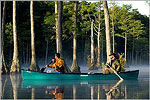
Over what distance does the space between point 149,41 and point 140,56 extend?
5.62 m

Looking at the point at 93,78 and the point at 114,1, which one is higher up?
the point at 114,1

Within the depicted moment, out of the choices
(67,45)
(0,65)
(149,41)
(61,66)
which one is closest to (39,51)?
(67,45)

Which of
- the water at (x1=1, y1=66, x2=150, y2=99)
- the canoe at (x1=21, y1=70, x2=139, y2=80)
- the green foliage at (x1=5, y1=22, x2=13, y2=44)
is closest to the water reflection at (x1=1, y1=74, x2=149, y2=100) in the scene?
the water at (x1=1, y1=66, x2=150, y2=99)

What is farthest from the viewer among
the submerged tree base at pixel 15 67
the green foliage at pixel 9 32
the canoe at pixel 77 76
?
the green foliage at pixel 9 32

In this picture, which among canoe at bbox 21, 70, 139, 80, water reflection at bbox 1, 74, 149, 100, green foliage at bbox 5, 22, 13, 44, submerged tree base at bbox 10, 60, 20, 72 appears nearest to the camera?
water reflection at bbox 1, 74, 149, 100

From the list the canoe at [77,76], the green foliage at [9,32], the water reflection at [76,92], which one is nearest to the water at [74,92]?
the water reflection at [76,92]

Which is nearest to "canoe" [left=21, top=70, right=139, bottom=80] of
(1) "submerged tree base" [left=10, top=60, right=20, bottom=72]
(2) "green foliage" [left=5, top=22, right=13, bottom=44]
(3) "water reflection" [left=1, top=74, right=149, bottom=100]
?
(3) "water reflection" [left=1, top=74, right=149, bottom=100]

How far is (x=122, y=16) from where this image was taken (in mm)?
51969

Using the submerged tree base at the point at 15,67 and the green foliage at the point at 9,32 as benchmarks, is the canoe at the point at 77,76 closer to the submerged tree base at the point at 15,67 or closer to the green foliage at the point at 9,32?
the submerged tree base at the point at 15,67

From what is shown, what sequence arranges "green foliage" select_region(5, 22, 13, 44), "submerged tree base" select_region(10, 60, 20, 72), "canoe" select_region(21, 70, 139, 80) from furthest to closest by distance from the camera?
"green foliage" select_region(5, 22, 13, 44), "submerged tree base" select_region(10, 60, 20, 72), "canoe" select_region(21, 70, 139, 80)

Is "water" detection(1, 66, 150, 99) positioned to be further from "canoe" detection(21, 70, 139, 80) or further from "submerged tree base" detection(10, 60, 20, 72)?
"submerged tree base" detection(10, 60, 20, 72)

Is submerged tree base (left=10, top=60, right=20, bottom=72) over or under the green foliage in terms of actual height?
under

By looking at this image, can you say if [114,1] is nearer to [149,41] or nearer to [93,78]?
[149,41]

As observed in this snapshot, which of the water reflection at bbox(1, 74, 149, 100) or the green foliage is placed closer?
the water reflection at bbox(1, 74, 149, 100)
